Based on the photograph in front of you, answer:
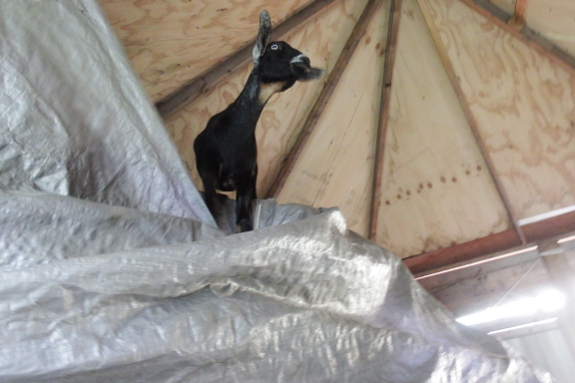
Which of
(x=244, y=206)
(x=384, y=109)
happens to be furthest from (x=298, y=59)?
(x=384, y=109)

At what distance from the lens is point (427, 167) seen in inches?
124

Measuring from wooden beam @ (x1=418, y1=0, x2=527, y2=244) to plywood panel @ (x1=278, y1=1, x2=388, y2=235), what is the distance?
253 mm

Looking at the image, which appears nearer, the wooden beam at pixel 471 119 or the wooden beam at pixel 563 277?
the wooden beam at pixel 563 277

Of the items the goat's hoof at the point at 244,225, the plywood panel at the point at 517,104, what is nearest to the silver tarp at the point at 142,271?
Result: the goat's hoof at the point at 244,225

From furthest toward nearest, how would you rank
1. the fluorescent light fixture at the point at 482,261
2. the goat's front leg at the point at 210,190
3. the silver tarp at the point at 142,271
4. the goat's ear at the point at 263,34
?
1. the fluorescent light fixture at the point at 482,261
2. the goat's front leg at the point at 210,190
3. the goat's ear at the point at 263,34
4. the silver tarp at the point at 142,271

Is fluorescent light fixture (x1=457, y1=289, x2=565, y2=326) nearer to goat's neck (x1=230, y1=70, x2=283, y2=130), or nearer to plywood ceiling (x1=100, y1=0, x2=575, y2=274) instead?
plywood ceiling (x1=100, y1=0, x2=575, y2=274)

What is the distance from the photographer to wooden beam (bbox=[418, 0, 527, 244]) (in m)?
2.88

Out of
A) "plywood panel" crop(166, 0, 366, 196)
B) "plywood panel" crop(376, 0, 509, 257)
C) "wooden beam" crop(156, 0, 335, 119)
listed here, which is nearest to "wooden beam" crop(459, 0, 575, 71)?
"plywood panel" crop(376, 0, 509, 257)

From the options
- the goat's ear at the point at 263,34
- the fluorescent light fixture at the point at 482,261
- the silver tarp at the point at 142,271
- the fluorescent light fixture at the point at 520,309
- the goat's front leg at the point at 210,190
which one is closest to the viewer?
the silver tarp at the point at 142,271

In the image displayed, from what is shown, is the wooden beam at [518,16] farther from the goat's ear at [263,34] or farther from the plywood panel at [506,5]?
the goat's ear at [263,34]

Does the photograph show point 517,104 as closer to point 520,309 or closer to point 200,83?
point 520,309

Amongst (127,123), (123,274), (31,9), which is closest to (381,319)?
(123,274)

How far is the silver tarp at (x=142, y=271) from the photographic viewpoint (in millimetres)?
907

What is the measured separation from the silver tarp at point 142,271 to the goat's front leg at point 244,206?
559 millimetres
